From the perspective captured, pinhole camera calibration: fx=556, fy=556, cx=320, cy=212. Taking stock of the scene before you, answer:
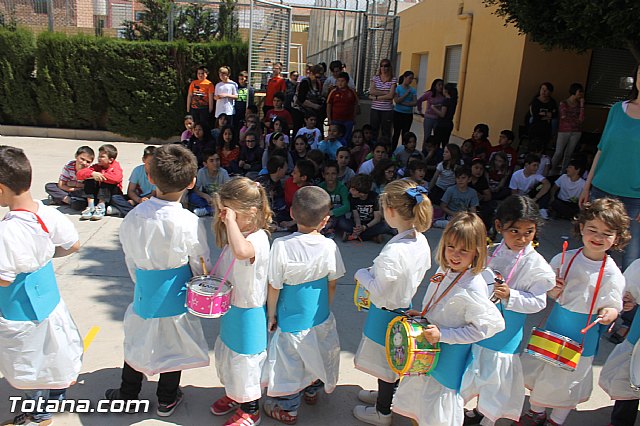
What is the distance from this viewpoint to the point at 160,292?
281 cm

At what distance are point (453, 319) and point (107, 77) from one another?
11972 mm

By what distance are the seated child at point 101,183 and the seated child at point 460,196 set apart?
4.11 m

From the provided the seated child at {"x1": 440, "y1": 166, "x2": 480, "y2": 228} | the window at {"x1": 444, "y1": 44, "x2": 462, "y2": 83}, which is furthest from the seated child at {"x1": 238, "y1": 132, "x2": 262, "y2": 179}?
the window at {"x1": 444, "y1": 44, "x2": 462, "y2": 83}

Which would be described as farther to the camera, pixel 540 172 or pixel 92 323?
pixel 540 172

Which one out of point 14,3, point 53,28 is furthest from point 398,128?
point 14,3

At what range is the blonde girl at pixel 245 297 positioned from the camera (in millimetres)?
2768

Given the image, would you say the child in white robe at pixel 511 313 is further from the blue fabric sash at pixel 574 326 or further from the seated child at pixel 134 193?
the seated child at pixel 134 193

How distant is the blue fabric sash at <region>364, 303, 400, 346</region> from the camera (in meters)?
2.90

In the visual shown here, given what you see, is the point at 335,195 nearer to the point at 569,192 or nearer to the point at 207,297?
the point at 569,192

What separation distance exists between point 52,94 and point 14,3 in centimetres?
261

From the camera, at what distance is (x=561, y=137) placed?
8.91m

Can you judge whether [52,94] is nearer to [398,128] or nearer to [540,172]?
[398,128]

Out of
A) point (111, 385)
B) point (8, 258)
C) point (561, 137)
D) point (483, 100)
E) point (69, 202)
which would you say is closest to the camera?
point (8, 258)

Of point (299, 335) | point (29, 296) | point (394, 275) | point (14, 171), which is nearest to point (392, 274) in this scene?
point (394, 275)
